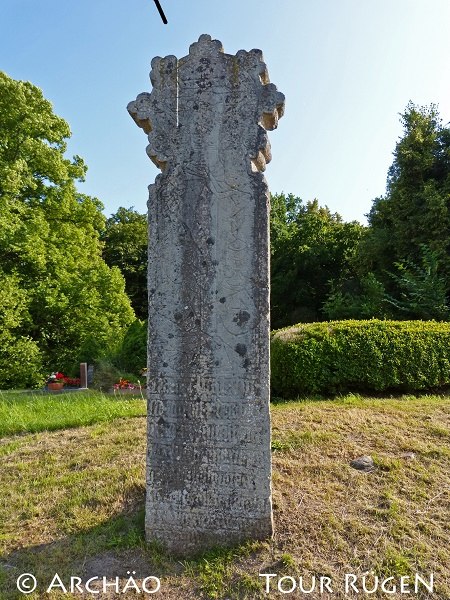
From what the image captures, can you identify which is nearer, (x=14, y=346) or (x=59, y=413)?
(x=59, y=413)

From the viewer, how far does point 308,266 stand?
19.0m

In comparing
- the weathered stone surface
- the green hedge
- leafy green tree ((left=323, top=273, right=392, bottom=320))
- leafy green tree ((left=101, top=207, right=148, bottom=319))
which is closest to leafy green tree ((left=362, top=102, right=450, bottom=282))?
leafy green tree ((left=323, top=273, right=392, bottom=320))

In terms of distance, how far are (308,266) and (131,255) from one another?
581 inches

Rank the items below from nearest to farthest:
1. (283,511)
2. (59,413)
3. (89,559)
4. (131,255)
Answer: (89,559) < (283,511) < (59,413) < (131,255)

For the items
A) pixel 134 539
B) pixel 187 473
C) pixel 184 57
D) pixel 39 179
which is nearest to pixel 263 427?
pixel 187 473

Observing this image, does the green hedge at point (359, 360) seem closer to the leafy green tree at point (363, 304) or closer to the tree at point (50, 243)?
the leafy green tree at point (363, 304)

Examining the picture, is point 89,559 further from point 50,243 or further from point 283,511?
point 50,243

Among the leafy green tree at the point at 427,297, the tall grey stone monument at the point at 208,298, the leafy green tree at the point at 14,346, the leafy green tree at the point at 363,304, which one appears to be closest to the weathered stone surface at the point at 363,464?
the tall grey stone monument at the point at 208,298

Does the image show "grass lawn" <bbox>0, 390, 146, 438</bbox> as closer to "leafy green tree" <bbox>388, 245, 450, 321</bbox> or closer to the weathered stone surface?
the weathered stone surface

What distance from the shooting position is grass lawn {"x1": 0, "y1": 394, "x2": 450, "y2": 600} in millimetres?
2885

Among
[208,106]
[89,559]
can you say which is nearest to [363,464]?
[89,559]

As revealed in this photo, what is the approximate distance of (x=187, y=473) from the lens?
3.16m

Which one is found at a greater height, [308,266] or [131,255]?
[131,255]

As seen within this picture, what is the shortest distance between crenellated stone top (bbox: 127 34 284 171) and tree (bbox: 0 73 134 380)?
11.4 meters
